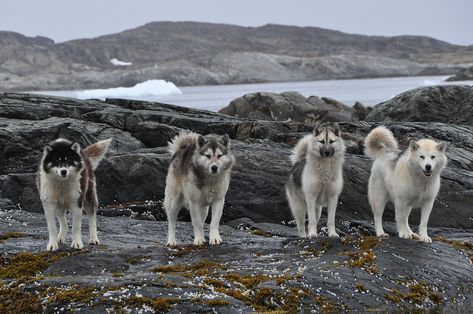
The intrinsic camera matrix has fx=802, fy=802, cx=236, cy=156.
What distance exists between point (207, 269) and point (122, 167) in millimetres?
8409

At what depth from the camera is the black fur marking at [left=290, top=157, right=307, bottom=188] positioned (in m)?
14.8

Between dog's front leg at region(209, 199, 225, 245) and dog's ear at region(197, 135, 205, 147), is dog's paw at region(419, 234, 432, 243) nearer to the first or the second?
dog's front leg at region(209, 199, 225, 245)

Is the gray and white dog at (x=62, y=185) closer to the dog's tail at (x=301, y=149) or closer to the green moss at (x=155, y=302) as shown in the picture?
the green moss at (x=155, y=302)

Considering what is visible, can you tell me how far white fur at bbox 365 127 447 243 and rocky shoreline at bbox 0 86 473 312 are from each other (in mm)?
484

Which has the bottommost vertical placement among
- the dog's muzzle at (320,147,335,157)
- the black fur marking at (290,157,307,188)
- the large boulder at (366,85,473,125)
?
the large boulder at (366,85,473,125)

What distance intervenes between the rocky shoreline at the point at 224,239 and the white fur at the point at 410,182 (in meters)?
0.48

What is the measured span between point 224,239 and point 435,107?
20.2 meters

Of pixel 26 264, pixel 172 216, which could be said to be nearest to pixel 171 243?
pixel 172 216

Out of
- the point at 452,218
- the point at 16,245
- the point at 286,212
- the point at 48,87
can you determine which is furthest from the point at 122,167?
the point at 48,87

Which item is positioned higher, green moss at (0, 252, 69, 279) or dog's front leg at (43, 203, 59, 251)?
dog's front leg at (43, 203, 59, 251)

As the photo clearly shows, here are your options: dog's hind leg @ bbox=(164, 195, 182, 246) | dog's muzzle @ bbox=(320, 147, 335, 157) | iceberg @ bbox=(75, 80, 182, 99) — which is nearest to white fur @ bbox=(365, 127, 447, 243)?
dog's muzzle @ bbox=(320, 147, 335, 157)

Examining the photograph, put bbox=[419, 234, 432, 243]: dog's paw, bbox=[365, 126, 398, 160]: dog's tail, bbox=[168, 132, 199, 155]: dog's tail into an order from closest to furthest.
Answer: bbox=[419, 234, 432, 243]: dog's paw, bbox=[168, 132, 199, 155]: dog's tail, bbox=[365, 126, 398, 160]: dog's tail

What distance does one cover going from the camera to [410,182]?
13750mm

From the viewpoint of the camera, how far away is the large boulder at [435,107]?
32.3 metres
